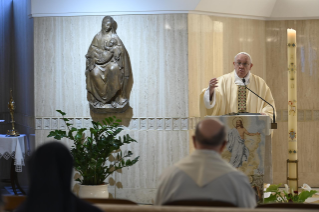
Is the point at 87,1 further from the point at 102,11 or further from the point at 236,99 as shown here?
the point at 236,99

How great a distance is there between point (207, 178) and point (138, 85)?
4924mm

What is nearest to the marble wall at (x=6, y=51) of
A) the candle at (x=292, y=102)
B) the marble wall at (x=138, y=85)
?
the marble wall at (x=138, y=85)

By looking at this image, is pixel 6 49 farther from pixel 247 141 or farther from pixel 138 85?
pixel 247 141

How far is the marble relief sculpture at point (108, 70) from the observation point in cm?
785

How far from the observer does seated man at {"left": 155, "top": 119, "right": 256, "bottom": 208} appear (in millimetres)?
3166

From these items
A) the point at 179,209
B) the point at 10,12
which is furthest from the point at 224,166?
the point at 10,12

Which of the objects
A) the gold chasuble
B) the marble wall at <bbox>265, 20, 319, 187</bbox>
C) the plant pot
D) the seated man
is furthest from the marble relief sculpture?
the seated man

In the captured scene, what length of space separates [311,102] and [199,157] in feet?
21.2

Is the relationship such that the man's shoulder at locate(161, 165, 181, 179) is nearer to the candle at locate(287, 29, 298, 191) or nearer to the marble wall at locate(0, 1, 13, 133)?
the candle at locate(287, 29, 298, 191)

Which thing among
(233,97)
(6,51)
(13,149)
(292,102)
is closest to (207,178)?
(292,102)

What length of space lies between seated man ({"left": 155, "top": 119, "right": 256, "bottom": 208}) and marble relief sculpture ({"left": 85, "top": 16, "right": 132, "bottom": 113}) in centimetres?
462

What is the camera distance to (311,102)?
9234 mm

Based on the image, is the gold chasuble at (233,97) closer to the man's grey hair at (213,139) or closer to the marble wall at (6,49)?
the man's grey hair at (213,139)

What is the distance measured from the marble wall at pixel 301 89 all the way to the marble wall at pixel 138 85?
227cm
